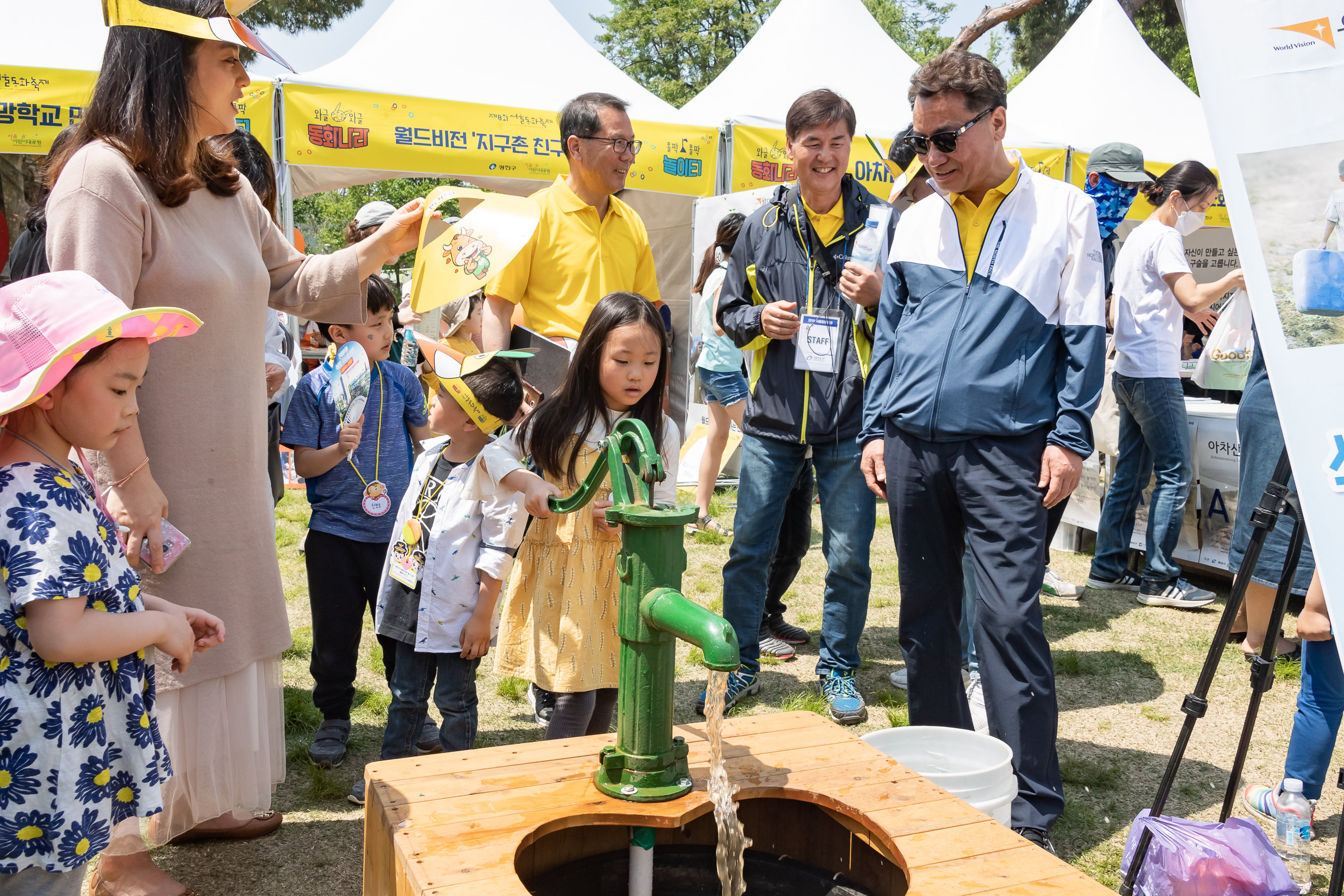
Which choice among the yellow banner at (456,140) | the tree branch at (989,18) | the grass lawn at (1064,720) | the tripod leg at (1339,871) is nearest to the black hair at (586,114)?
the grass lawn at (1064,720)

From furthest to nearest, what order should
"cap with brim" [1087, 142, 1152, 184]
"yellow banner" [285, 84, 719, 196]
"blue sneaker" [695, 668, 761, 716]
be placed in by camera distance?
1. "yellow banner" [285, 84, 719, 196]
2. "cap with brim" [1087, 142, 1152, 184]
3. "blue sneaker" [695, 668, 761, 716]

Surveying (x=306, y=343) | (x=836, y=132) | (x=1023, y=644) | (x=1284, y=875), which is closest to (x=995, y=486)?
(x=1023, y=644)

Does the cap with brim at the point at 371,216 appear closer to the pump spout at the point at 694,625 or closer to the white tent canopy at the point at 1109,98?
the pump spout at the point at 694,625

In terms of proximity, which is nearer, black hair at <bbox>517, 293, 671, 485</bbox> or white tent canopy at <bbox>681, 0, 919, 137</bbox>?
black hair at <bbox>517, 293, 671, 485</bbox>

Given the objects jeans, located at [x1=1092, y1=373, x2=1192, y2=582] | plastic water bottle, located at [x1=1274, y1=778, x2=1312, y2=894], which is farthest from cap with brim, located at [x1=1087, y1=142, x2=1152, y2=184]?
plastic water bottle, located at [x1=1274, y1=778, x2=1312, y2=894]

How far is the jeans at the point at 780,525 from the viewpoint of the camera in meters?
3.58

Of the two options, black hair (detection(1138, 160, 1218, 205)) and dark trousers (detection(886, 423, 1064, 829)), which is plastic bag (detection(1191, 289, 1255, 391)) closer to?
black hair (detection(1138, 160, 1218, 205))

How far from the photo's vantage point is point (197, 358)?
2.04 meters

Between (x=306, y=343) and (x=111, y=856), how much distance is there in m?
7.16

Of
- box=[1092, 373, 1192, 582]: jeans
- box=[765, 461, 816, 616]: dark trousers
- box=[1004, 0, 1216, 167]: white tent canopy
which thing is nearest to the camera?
box=[765, 461, 816, 616]: dark trousers

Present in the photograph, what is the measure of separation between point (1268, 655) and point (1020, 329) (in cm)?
95

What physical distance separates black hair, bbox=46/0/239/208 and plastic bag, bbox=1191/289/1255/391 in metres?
4.99

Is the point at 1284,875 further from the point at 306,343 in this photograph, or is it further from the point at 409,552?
the point at 306,343

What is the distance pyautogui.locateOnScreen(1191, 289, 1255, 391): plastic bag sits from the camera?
212 inches
